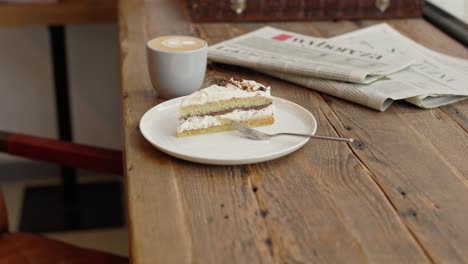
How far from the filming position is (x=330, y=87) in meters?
1.10

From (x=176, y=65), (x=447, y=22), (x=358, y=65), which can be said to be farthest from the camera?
(x=447, y=22)

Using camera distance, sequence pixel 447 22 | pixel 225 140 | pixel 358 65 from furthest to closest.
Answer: pixel 447 22 < pixel 358 65 < pixel 225 140

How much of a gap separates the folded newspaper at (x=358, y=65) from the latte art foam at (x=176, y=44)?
14 cm

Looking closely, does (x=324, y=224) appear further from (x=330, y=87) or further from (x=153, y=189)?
(x=330, y=87)


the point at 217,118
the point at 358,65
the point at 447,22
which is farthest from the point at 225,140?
Result: the point at 447,22

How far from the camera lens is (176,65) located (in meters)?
1.02

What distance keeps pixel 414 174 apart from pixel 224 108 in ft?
0.88

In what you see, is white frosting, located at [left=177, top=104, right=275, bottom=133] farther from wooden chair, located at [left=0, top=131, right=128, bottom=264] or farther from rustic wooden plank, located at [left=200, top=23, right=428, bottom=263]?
wooden chair, located at [left=0, top=131, right=128, bottom=264]

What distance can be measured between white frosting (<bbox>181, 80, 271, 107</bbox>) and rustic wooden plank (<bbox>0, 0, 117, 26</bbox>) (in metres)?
0.96

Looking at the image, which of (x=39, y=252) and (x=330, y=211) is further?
(x=39, y=252)

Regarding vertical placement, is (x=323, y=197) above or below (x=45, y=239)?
above

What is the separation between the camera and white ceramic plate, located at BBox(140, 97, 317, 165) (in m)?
0.83

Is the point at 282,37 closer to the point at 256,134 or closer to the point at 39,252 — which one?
the point at 256,134

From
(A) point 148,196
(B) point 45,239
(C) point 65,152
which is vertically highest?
(A) point 148,196
